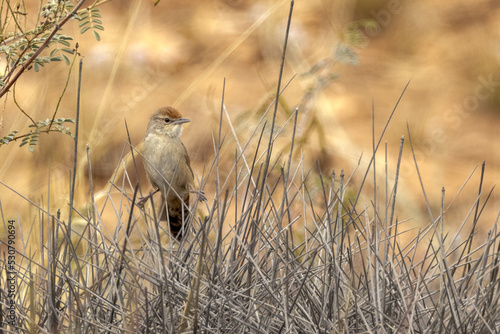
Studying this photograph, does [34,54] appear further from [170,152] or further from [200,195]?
[170,152]

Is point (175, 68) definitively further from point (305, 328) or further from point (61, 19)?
point (305, 328)

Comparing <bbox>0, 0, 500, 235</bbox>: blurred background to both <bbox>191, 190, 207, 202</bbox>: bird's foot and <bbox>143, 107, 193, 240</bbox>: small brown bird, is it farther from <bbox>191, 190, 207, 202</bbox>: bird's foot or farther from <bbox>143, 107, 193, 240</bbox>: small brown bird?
<bbox>191, 190, 207, 202</bbox>: bird's foot

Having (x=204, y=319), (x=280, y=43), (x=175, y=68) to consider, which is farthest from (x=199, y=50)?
(x=204, y=319)

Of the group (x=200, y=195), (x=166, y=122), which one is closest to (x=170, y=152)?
(x=166, y=122)

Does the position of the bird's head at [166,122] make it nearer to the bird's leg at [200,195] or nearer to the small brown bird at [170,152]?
the small brown bird at [170,152]

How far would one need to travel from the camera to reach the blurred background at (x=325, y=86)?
220 cm

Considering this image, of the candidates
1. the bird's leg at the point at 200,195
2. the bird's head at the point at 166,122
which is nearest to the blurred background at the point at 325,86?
the bird's head at the point at 166,122

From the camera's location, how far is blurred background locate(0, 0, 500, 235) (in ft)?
7.21

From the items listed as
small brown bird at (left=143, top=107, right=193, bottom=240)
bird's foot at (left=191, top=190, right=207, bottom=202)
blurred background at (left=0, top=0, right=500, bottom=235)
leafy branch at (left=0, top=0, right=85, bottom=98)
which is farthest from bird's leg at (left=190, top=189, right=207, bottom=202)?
blurred background at (left=0, top=0, right=500, bottom=235)

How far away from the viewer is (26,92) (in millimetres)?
2320

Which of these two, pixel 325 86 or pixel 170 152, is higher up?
pixel 325 86

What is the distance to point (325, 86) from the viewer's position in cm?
215

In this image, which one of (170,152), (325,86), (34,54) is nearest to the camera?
(34,54)

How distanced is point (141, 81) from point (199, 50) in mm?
204
